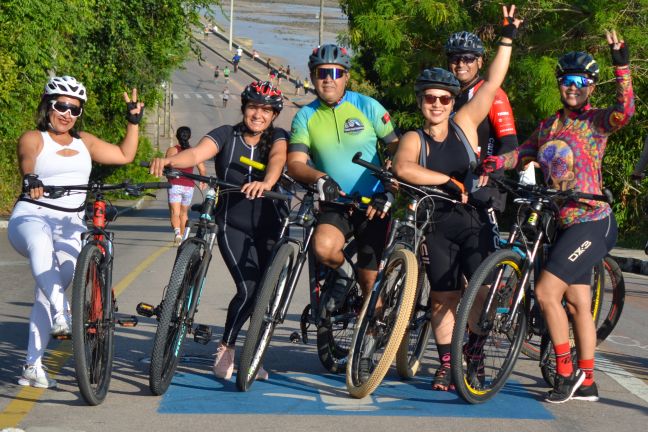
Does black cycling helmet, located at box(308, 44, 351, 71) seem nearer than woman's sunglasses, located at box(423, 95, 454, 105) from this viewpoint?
No

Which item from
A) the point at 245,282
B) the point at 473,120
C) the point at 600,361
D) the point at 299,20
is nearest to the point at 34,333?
the point at 245,282

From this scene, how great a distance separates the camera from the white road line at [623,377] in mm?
7934

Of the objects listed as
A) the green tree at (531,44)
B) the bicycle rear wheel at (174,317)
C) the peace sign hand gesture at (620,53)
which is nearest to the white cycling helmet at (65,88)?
the bicycle rear wheel at (174,317)

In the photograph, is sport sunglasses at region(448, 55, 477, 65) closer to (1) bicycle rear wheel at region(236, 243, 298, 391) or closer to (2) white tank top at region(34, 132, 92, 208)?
(1) bicycle rear wheel at region(236, 243, 298, 391)

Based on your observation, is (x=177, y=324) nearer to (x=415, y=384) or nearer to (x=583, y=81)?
(x=415, y=384)

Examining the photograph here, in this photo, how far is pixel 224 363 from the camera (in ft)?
25.9

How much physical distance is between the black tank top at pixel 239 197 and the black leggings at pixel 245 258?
45 millimetres

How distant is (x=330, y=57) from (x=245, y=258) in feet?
4.46

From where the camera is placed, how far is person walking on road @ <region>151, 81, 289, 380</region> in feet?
26.2

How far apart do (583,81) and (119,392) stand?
3192 millimetres

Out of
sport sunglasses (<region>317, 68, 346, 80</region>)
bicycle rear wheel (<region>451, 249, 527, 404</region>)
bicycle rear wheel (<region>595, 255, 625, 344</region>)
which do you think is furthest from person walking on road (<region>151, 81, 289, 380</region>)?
bicycle rear wheel (<region>595, 255, 625, 344</region>)

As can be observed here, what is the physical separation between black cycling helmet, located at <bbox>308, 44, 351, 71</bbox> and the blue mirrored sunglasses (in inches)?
53.6

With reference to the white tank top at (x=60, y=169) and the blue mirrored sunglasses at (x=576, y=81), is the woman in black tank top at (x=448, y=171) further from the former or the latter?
the white tank top at (x=60, y=169)

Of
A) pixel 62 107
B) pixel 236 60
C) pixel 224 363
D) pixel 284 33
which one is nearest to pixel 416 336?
pixel 224 363
